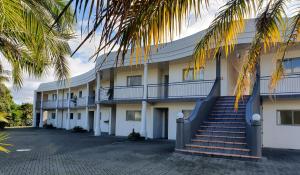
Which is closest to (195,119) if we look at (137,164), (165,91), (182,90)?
(137,164)

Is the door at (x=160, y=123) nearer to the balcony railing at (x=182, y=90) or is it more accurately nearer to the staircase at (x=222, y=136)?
the balcony railing at (x=182, y=90)

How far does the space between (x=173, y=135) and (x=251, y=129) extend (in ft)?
26.3

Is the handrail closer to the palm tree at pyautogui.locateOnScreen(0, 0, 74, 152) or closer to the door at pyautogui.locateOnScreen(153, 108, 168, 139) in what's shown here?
the door at pyautogui.locateOnScreen(153, 108, 168, 139)

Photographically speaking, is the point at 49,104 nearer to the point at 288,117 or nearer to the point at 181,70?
the point at 181,70

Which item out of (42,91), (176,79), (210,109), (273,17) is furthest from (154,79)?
(42,91)

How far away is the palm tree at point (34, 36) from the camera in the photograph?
12.4 feet

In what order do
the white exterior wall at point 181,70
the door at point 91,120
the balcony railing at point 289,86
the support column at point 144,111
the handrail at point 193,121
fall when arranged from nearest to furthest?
the handrail at point 193,121 → the balcony railing at point 289,86 → the white exterior wall at point 181,70 → the support column at point 144,111 → the door at point 91,120

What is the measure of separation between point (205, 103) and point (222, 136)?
228cm

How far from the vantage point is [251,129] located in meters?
10.2

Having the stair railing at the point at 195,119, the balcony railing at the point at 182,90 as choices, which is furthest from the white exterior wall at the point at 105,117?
the stair railing at the point at 195,119

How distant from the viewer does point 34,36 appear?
4.82m

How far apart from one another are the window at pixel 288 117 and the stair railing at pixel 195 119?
347cm

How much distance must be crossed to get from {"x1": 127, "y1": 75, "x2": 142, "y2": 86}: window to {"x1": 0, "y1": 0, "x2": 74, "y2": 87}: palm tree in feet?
42.7

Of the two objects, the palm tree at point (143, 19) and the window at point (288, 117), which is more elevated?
the palm tree at point (143, 19)
